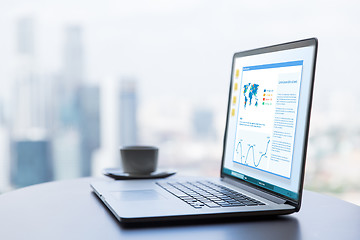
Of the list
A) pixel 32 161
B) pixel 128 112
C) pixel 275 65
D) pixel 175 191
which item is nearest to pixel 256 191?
pixel 175 191

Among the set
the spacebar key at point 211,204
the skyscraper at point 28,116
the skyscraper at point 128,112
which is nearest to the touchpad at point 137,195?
the spacebar key at point 211,204

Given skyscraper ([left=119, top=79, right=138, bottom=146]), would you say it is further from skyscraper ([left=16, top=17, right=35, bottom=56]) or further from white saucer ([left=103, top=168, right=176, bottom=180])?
white saucer ([left=103, top=168, right=176, bottom=180])

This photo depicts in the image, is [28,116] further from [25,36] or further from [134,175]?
[134,175]

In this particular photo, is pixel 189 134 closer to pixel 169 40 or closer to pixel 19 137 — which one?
pixel 169 40

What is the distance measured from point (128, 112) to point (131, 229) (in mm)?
3665

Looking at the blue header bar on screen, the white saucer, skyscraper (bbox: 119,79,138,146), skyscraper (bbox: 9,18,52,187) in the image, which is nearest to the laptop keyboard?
the white saucer

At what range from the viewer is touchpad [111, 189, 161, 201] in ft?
2.87

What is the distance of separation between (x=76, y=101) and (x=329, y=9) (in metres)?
2.58

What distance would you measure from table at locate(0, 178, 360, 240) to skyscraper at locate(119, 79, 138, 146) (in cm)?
330

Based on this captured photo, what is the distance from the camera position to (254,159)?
984 mm

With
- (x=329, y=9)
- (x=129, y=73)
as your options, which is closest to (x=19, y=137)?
(x=129, y=73)

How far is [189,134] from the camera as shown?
4.28 m

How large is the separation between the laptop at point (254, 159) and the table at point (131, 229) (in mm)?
25

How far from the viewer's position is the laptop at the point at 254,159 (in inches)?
31.3
